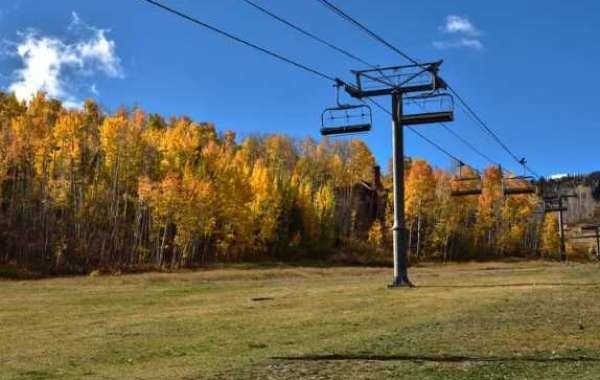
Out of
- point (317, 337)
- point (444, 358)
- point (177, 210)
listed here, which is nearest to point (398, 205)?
point (317, 337)

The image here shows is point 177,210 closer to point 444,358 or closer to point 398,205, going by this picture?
point 398,205

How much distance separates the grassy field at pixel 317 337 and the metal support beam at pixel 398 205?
19.6 feet

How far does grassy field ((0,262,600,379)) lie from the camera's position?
13781 millimetres

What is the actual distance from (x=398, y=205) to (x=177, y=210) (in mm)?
54294

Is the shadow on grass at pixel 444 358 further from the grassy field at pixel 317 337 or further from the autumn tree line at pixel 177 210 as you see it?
the autumn tree line at pixel 177 210

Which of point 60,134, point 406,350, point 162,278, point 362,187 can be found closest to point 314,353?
point 406,350

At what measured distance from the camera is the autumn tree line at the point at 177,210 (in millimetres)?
89812

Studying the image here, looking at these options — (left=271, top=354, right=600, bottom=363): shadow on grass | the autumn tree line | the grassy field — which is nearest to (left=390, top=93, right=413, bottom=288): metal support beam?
the grassy field

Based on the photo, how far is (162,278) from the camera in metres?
63.1

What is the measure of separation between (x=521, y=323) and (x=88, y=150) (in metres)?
98.3

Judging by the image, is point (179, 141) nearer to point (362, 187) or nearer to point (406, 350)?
point (362, 187)

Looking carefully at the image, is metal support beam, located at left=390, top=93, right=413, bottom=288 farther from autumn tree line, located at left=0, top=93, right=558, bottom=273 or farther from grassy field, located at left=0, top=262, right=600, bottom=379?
autumn tree line, located at left=0, top=93, right=558, bottom=273

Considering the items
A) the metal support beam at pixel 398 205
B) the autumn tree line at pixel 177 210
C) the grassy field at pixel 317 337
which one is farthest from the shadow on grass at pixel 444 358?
the autumn tree line at pixel 177 210

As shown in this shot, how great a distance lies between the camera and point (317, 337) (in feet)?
62.3
